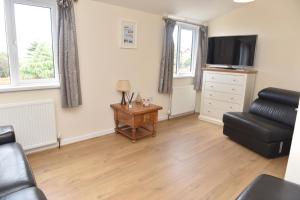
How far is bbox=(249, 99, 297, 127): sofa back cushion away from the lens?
2.96m

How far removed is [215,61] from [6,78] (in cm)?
355

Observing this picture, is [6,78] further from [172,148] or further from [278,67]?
[278,67]

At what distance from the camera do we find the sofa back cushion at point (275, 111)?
296 cm

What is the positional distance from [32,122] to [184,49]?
3.27 m

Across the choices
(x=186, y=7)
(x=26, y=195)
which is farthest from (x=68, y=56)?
(x=186, y=7)

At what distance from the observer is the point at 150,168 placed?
2.47 metres

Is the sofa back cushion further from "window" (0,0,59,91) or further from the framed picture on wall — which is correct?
"window" (0,0,59,91)

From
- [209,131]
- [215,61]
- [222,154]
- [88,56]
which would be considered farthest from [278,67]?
[88,56]

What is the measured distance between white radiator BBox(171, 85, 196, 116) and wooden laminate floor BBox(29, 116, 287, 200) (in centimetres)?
107

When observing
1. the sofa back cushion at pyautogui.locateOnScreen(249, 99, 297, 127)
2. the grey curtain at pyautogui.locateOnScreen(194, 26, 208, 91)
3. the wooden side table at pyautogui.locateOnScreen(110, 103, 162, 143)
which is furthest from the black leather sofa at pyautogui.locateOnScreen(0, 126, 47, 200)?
the grey curtain at pyautogui.locateOnScreen(194, 26, 208, 91)

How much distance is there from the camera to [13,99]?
249 cm

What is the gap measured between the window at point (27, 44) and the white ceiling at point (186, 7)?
92 cm

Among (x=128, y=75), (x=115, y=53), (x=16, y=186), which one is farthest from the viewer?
(x=128, y=75)

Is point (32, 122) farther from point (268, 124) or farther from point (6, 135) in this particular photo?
point (268, 124)
